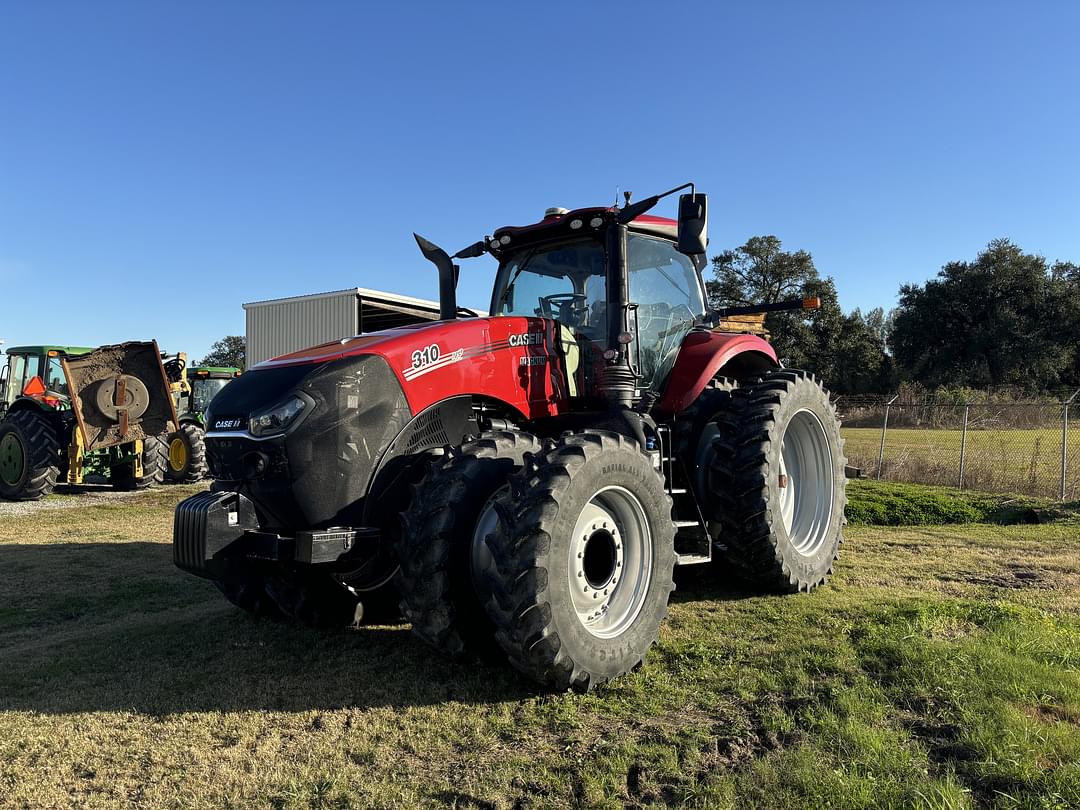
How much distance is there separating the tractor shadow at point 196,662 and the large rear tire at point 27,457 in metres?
6.98

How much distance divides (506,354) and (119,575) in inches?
175

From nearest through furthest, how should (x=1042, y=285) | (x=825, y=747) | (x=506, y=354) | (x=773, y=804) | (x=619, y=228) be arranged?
(x=773, y=804)
(x=825, y=747)
(x=506, y=354)
(x=619, y=228)
(x=1042, y=285)

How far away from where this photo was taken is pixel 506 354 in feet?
14.7

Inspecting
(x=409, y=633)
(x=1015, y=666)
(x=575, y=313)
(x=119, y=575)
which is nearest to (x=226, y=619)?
(x=409, y=633)

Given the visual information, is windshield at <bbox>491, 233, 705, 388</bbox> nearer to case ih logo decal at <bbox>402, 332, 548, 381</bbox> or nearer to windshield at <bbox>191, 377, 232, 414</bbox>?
case ih logo decal at <bbox>402, 332, 548, 381</bbox>

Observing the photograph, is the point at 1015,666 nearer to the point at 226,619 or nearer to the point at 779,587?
the point at 779,587

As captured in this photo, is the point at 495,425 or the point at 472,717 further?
the point at 495,425

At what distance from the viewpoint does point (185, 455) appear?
1409 centimetres

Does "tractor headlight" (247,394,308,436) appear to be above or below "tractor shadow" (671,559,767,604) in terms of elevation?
above

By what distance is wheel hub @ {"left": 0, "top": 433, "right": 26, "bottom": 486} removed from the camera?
12203 mm

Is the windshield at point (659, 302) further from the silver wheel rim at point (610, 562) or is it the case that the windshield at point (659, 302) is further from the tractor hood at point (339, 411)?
the silver wheel rim at point (610, 562)

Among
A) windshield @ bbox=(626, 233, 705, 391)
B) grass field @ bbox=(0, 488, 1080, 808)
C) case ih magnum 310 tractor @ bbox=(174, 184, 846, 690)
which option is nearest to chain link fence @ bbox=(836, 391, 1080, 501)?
windshield @ bbox=(626, 233, 705, 391)

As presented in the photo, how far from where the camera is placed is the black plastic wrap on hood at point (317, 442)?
3693 mm

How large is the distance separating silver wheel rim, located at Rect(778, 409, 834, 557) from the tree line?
35729mm
